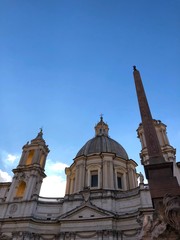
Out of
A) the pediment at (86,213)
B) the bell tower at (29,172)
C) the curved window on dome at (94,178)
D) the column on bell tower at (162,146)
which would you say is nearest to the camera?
the pediment at (86,213)

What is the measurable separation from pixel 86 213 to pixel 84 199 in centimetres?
171

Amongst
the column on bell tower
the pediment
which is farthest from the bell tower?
the column on bell tower

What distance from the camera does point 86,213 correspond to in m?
24.2

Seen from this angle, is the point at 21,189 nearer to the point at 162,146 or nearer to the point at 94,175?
the point at 94,175

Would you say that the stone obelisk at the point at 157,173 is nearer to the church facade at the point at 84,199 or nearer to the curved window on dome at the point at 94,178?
the church facade at the point at 84,199

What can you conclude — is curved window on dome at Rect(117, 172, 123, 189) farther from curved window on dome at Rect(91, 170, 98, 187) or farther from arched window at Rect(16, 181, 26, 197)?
arched window at Rect(16, 181, 26, 197)

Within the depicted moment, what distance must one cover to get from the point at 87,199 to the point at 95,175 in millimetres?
6337

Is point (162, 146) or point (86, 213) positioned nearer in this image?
point (86, 213)

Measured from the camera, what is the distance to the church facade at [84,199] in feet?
74.3

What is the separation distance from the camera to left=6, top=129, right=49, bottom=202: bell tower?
28.2 meters

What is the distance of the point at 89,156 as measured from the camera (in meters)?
32.7

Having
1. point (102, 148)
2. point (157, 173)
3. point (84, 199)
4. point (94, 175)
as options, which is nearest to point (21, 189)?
point (84, 199)

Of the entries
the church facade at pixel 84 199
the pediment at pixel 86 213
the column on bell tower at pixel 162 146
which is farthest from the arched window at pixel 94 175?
the column on bell tower at pixel 162 146

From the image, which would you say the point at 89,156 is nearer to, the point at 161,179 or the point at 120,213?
the point at 120,213
